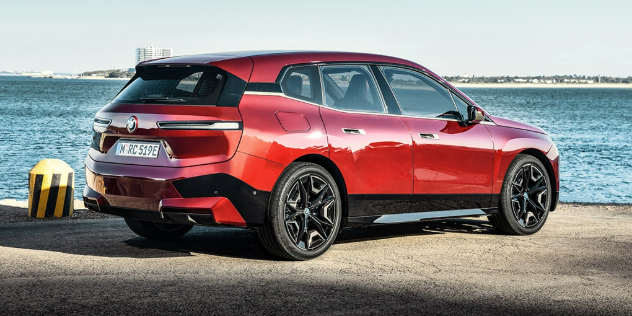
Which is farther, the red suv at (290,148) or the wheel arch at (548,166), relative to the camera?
the wheel arch at (548,166)

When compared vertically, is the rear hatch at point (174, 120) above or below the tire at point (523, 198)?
above

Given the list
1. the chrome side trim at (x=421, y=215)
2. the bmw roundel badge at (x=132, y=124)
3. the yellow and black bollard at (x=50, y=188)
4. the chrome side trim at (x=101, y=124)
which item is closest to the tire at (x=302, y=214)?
the chrome side trim at (x=421, y=215)

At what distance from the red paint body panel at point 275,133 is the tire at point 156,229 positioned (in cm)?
193

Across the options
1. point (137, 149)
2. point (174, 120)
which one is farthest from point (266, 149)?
point (137, 149)

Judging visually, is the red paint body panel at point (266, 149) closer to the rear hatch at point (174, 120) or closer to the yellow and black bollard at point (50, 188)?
the rear hatch at point (174, 120)

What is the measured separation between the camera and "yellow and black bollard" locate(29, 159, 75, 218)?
9562 millimetres

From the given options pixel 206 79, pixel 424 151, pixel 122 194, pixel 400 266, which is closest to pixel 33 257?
pixel 122 194

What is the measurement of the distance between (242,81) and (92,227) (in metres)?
3.36

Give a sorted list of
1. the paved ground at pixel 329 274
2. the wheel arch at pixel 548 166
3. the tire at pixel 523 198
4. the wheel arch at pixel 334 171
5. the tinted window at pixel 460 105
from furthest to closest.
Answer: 1. the wheel arch at pixel 548 166
2. the tire at pixel 523 198
3. the tinted window at pixel 460 105
4. the wheel arch at pixel 334 171
5. the paved ground at pixel 329 274

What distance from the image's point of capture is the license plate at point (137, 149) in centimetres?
593

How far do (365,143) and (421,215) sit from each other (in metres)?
1.04

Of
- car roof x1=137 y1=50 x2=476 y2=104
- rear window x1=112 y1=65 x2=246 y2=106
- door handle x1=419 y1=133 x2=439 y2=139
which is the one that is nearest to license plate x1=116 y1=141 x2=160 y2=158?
rear window x1=112 y1=65 x2=246 y2=106

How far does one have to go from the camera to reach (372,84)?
7074 mm

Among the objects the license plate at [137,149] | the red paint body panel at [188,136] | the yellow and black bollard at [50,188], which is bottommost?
the yellow and black bollard at [50,188]
